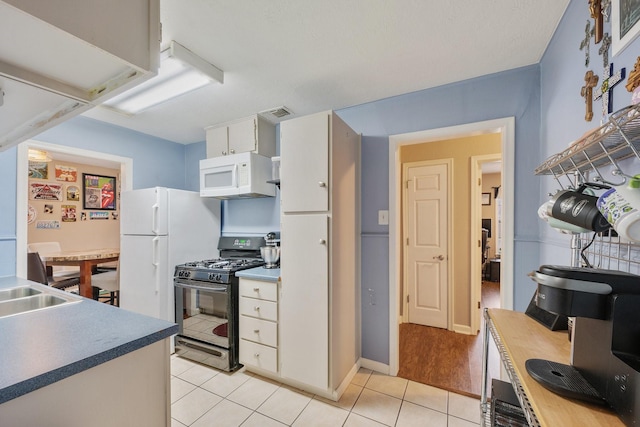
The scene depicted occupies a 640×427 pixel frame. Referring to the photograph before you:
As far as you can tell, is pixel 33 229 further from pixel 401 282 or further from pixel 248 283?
pixel 401 282

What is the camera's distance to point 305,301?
1.94 metres

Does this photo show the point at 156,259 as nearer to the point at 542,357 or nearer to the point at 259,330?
the point at 259,330

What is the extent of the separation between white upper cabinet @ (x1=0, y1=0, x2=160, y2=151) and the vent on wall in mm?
1718

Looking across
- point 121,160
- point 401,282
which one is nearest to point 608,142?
point 401,282

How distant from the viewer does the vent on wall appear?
99.5 inches

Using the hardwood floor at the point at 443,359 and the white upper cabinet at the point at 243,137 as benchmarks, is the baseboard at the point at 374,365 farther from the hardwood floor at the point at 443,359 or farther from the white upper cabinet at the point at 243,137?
the white upper cabinet at the point at 243,137

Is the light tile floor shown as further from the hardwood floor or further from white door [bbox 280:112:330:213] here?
white door [bbox 280:112:330:213]

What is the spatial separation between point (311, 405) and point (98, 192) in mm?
5564

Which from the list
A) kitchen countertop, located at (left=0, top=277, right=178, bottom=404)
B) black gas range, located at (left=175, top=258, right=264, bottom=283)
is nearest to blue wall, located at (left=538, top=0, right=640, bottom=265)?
kitchen countertop, located at (left=0, top=277, right=178, bottom=404)

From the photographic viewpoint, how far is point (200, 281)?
243 centimetres

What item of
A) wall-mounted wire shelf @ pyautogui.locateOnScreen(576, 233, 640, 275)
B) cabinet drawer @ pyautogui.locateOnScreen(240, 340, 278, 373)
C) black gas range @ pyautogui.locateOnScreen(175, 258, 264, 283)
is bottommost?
cabinet drawer @ pyautogui.locateOnScreen(240, 340, 278, 373)

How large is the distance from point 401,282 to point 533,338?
243 centimetres

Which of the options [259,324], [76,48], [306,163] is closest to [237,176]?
[306,163]

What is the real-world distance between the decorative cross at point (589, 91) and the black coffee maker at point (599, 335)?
2.68ft
